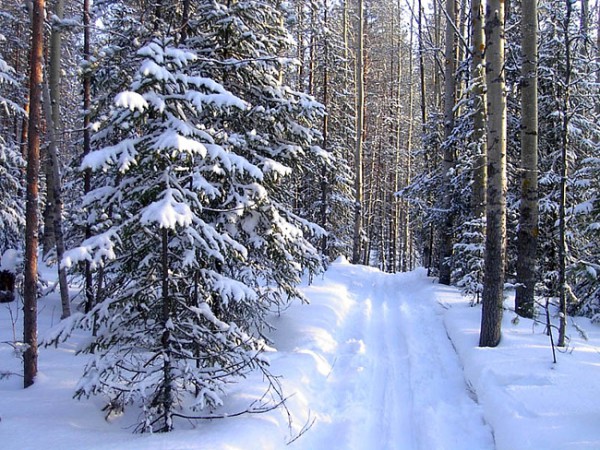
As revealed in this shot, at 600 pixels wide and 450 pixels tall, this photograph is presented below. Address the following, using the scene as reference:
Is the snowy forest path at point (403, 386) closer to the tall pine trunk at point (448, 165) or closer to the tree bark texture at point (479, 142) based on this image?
the tree bark texture at point (479, 142)

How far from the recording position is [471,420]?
568cm

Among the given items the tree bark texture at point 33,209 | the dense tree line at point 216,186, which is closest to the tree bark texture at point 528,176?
the dense tree line at point 216,186

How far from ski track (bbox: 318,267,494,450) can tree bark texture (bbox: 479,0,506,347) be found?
107cm

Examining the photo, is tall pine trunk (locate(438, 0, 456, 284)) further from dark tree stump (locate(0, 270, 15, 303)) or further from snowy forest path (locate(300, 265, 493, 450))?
dark tree stump (locate(0, 270, 15, 303))

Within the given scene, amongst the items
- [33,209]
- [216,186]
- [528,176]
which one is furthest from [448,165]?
[33,209]

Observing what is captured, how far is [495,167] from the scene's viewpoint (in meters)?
7.69

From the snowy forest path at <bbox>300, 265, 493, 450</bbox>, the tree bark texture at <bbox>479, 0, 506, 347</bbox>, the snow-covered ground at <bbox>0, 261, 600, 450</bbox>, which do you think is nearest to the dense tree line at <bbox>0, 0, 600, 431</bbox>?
the tree bark texture at <bbox>479, 0, 506, 347</bbox>

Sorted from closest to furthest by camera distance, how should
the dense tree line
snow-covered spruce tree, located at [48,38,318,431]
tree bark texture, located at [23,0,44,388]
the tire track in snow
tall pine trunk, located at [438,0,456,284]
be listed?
snow-covered spruce tree, located at [48,38,318,431] < the dense tree line < the tire track in snow < tree bark texture, located at [23,0,44,388] < tall pine trunk, located at [438,0,456,284]

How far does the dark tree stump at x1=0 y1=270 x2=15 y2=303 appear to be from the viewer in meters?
11.6

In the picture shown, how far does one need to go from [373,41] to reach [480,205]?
78.8 feet

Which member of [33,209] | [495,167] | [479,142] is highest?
[479,142]

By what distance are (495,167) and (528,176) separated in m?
2.01

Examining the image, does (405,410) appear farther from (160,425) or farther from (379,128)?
(379,128)

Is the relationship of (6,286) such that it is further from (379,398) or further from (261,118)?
(379,398)
